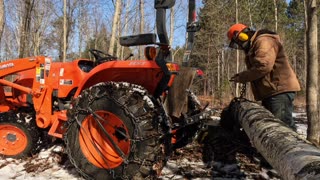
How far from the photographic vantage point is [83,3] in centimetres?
3403

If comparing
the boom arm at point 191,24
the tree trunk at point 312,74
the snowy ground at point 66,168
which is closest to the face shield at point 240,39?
the boom arm at point 191,24

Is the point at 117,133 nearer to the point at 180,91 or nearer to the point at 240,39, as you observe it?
the point at 180,91

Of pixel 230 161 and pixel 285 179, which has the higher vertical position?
pixel 285 179

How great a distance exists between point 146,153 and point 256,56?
2034mm

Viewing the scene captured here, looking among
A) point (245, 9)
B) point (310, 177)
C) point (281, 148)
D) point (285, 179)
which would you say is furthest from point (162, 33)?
point (245, 9)

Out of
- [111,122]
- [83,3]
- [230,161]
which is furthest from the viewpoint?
[83,3]

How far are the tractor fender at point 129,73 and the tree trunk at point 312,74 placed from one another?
9.90ft

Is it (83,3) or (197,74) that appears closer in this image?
(197,74)

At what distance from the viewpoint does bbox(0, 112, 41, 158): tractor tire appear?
5.24 m

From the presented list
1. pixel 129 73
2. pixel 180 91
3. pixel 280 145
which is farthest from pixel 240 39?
pixel 280 145

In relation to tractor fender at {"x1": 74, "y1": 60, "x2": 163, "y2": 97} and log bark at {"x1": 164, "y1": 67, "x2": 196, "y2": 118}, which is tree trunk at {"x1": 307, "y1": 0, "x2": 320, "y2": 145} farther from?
tractor fender at {"x1": 74, "y1": 60, "x2": 163, "y2": 97}

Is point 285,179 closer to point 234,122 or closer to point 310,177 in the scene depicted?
point 310,177

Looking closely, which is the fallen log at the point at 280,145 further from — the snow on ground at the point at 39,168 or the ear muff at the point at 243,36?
the snow on ground at the point at 39,168

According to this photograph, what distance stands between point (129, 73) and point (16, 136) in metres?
2.10
